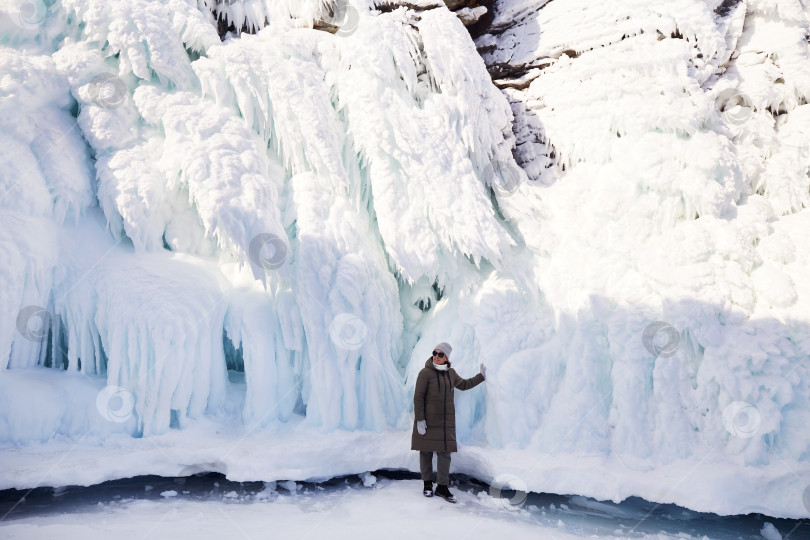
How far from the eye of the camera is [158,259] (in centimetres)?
573

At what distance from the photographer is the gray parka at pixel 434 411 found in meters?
4.97

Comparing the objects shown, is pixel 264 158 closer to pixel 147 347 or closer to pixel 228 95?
pixel 228 95

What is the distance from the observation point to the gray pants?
492 centimetres

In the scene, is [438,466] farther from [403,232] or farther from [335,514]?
[403,232]

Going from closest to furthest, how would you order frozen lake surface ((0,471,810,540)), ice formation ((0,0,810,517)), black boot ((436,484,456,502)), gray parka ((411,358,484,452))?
frozen lake surface ((0,471,810,540)), black boot ((436,484,456,502)), gray parka ((411,358,484,452)), ice formation ((0,0,810,517))

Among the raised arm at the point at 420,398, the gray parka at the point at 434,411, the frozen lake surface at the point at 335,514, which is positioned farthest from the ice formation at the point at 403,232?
the raised arm at the point at 420,398

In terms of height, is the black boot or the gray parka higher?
the gray parka

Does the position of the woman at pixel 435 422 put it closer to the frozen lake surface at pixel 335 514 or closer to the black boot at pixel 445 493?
the black boot at pixel 445 493

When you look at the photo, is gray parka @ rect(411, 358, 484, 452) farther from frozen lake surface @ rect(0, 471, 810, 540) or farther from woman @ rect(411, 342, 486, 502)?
frozen lake surface @ rect(0, 471, 810, 540)

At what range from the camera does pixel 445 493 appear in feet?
16.1

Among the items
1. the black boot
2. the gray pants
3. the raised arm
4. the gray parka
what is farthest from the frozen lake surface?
the raised arm

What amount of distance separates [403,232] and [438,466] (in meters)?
2.51

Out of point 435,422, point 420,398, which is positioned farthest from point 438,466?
point 420,398

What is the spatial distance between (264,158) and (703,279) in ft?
15.7
